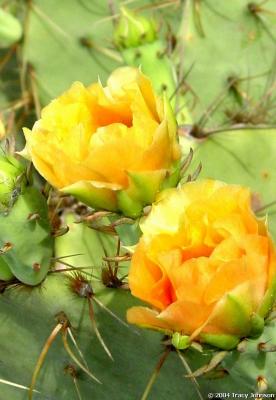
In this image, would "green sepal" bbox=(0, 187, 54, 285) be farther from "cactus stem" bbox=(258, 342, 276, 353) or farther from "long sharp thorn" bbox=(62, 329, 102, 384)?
"cactus stem" bbox=(258, 342, 276, 353)

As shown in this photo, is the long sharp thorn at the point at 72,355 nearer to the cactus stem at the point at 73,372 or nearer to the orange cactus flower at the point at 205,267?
the cactus stem at the point at 73,372

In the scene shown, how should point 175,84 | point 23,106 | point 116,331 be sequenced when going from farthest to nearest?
point 23,106 → point 175,84 → point 116,331

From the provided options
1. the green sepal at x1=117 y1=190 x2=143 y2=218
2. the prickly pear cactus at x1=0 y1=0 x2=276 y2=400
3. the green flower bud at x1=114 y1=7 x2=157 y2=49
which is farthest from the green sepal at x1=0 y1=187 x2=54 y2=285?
the green flower bud at x1=114 y1=7 x2=157 y2=49

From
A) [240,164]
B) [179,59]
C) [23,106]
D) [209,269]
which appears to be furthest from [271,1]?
[209,269]

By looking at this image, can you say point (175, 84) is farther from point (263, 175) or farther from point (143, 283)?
point (143, 283)

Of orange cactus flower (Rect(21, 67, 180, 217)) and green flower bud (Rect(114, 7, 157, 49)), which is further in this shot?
green flower bud (Rect(114, 7, 157, 49))

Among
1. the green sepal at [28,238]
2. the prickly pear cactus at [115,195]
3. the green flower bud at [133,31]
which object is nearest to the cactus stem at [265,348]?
the prickly pear cactus at [115,195]
